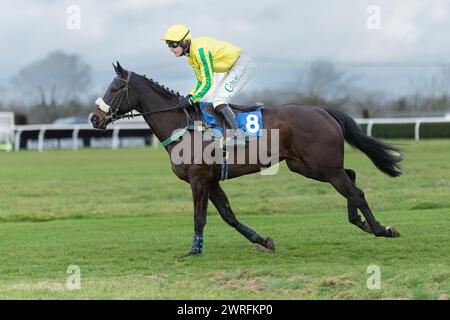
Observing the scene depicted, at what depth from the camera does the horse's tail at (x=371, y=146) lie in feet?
30.7

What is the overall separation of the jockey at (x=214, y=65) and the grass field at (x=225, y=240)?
1709 millimetres

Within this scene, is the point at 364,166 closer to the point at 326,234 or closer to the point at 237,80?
the point at 326,234

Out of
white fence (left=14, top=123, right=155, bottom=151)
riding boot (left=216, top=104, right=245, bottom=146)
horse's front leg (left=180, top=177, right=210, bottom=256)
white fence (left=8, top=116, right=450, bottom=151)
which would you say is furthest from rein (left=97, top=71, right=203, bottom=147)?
white fence (left=14, top=123, right=155, bottom=151)

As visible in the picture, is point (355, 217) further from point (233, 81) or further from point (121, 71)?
point (121, 71)

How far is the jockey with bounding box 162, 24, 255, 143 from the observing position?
8594mm

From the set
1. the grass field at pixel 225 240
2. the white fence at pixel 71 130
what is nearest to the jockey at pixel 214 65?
the grass field at pixel 225 240

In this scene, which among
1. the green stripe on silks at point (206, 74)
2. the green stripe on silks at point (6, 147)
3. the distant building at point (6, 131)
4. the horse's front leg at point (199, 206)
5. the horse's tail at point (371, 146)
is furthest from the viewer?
the distant building at point (6, 131)

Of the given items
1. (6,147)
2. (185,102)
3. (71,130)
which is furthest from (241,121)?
(6,147)

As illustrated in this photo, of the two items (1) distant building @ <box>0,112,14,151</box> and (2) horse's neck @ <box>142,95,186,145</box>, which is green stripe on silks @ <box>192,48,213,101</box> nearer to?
(2) horse's neck @ <box>142,95,186,145</box>

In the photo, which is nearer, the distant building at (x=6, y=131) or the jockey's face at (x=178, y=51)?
the jockey's face at (x=178, y=51)

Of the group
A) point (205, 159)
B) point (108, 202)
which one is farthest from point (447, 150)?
point (205, 159)

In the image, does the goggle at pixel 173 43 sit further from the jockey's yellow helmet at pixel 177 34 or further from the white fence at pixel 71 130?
the white fence at pixel 71 130

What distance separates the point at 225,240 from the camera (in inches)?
398

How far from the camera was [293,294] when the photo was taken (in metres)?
6.50
